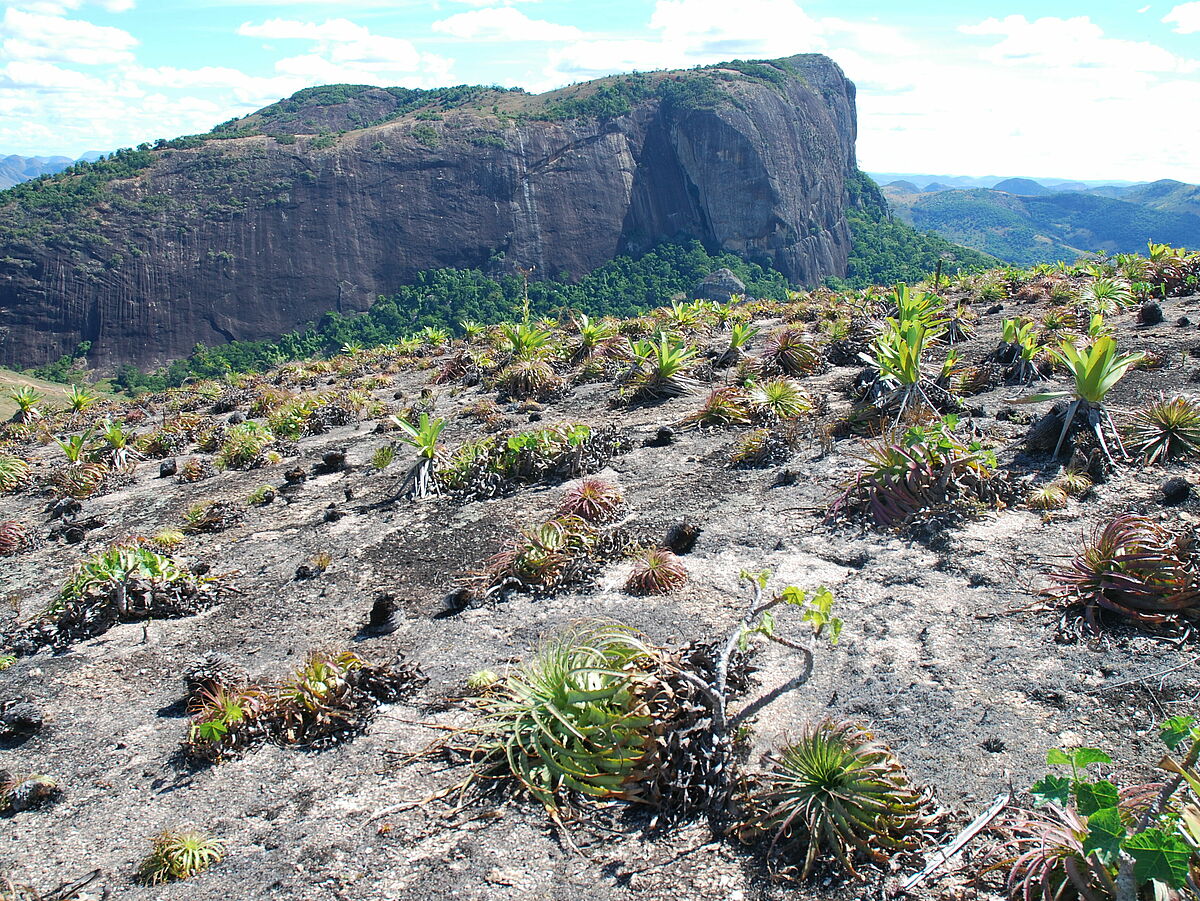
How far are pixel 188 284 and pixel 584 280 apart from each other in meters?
40.1

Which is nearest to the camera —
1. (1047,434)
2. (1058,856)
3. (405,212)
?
(1058,856)

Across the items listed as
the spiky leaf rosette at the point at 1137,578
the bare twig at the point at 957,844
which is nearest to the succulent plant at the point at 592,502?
the spiky leaf rosette at the point at 1137,578

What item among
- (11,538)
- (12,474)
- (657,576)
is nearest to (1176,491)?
(657,576)

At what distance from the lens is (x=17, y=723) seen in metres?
4.29

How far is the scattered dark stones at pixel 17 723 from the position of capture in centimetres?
427

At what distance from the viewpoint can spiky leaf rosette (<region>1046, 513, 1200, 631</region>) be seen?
3.71 metres

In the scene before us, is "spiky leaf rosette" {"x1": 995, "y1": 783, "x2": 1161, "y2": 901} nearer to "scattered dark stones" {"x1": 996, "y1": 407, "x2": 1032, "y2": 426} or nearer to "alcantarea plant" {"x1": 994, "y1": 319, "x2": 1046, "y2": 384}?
"scattered dark stones" {"x1": 996, "y1": 407, "x2": 1032, "y2": 426}

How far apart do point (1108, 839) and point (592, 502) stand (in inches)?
177

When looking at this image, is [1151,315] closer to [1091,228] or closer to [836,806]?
[836,806]

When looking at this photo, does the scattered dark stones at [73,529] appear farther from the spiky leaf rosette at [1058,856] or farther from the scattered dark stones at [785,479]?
the spiky leaf rosette at [1058,856]

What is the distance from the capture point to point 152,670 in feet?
16.3

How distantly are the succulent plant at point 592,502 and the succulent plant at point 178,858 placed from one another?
11.5ft

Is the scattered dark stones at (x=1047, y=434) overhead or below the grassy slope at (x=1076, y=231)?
below

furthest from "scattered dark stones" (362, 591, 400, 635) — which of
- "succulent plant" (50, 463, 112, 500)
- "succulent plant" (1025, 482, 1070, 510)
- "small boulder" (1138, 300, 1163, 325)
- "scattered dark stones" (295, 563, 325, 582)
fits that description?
"small boulder" (1138, 300, 1163, 325)
